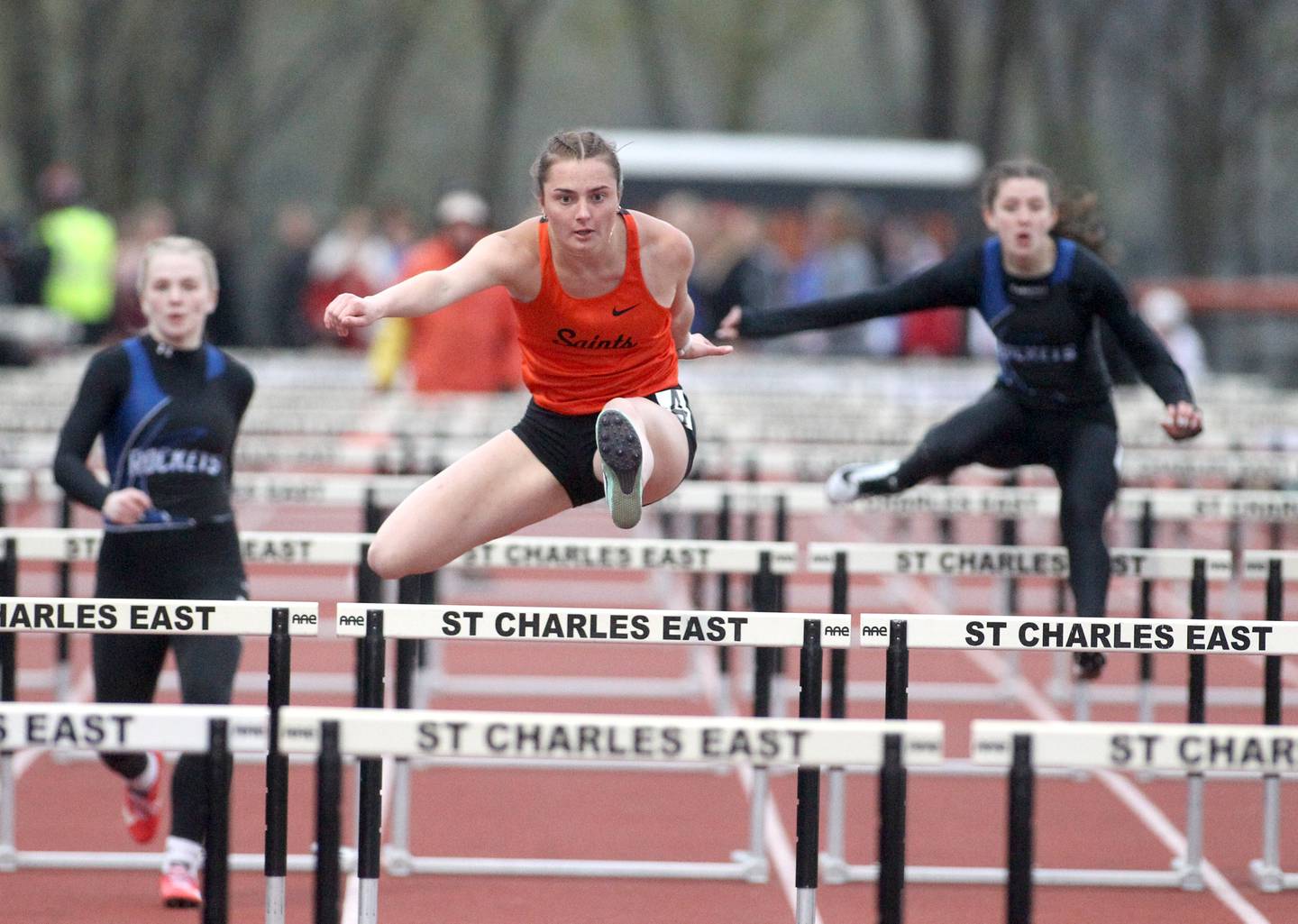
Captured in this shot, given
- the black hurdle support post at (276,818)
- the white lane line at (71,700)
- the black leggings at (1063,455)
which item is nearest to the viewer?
the black hurdle support post at (276,818)

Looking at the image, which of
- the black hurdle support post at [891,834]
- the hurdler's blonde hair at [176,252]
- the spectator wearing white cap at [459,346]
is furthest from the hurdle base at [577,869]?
the spectator wearing white cap at [459,346]

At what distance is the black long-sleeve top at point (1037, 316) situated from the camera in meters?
6.76

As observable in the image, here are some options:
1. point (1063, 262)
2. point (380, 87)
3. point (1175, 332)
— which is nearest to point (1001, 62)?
point (1175, 332)

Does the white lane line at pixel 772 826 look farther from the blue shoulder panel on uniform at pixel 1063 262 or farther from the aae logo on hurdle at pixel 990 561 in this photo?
the blue shoulder panel on uniform at pixel 1063 262

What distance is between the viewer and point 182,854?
5898 millimetres

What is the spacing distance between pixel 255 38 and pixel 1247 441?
31.8 m

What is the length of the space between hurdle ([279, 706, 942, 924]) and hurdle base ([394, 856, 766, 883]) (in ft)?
7.95

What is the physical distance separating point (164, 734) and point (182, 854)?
6.18 feet

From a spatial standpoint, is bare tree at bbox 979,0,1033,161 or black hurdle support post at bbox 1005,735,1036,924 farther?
bare tree at bbox 979,0,1033,161

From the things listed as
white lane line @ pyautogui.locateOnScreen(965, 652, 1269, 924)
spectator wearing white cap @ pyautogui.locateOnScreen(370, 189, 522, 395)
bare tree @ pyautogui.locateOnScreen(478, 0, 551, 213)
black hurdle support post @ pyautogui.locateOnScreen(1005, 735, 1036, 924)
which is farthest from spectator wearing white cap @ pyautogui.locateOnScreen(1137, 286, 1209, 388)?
bare tree @ pyautogui.locateOnScreen(478, 0, 551, 213)

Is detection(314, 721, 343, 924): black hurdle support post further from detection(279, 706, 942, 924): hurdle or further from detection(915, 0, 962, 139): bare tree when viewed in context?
detection(915, 0, 962, 139): bare tree

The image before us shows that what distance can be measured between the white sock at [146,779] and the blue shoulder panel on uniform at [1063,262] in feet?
10.7

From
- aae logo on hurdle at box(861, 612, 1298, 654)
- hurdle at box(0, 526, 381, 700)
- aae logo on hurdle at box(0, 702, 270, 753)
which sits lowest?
aae logo on hurdle at box(0, 702, 270, 753)

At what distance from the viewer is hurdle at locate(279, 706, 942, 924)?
4.03 meters
